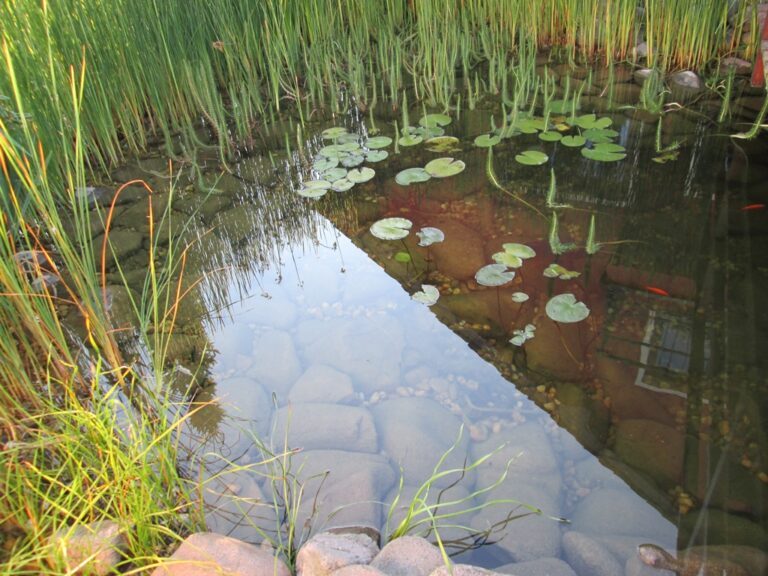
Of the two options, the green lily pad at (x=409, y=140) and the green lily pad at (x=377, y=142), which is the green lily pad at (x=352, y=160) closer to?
the green lily pad at (x=377, y=142)

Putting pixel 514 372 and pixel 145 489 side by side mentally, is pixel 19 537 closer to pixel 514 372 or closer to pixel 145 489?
pixel 145 489

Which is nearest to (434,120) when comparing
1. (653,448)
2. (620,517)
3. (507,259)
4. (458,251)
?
(458,251)

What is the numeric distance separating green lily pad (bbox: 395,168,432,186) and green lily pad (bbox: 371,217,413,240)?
0.29 meters

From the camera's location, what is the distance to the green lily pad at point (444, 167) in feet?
9.11

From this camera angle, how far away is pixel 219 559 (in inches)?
50.1

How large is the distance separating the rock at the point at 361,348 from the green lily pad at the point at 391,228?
448mm

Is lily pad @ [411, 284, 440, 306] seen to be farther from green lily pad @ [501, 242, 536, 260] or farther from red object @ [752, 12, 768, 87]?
red object @ [752, 12, 768, 87]

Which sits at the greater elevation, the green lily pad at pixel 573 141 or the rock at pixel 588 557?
the green lily pad at pixel 573 141

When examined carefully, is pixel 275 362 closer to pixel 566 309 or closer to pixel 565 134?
pixel 566 309

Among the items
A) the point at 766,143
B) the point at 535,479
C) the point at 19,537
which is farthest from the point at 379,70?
the point at 19,537

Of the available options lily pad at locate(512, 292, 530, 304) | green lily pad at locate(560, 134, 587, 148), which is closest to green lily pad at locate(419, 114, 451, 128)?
green lily pad at locate(560, 134, 587, 148)

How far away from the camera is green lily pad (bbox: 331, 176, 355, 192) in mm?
2781

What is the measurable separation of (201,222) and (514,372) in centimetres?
155

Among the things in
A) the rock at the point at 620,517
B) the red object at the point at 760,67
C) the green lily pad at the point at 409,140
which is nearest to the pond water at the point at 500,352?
the rock at the point at 620,517
